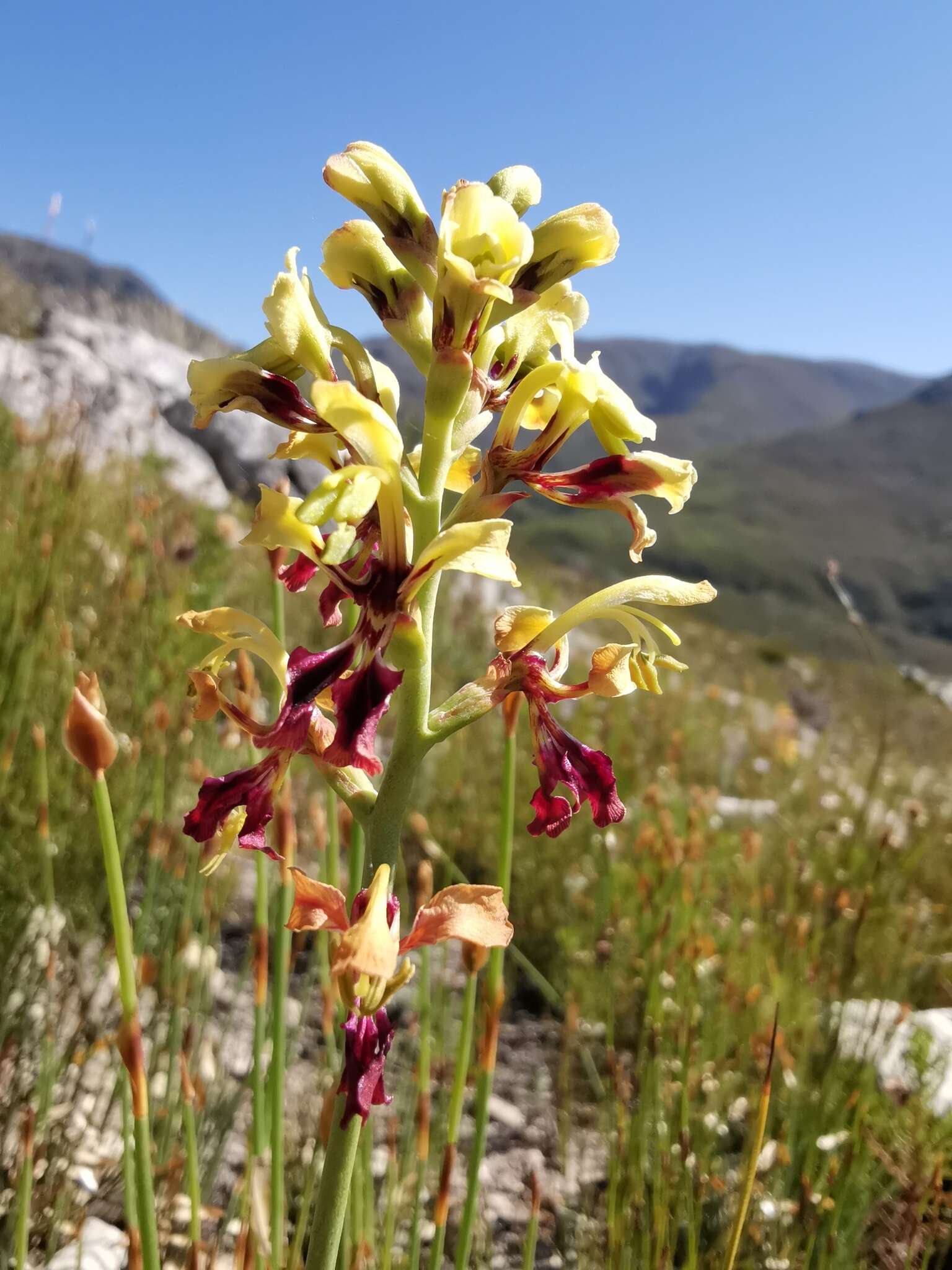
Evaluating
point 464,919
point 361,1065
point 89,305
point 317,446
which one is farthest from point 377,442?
point 89,305

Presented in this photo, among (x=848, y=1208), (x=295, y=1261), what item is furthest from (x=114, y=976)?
(x=848, y=1208)

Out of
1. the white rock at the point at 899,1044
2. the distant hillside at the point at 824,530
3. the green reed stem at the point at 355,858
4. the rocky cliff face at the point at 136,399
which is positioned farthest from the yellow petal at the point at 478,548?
the distant hillside at the point at 824,530

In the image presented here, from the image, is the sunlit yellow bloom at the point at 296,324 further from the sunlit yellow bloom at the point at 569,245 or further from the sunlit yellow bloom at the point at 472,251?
the sunlit yellow bloom at the point at 569,245

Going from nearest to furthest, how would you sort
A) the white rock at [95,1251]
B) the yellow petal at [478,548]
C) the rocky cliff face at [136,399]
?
1. the yellow petal at [478,548]
2. the white rock at [95,1251]
3. the rocky cliff face at [136,399]

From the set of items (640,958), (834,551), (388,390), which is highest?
(834,551)

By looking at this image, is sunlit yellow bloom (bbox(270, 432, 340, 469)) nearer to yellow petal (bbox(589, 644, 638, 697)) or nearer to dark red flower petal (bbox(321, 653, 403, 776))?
dark red flower petal (bbox(321, 653, 403, 776))

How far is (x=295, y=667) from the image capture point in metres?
1.04

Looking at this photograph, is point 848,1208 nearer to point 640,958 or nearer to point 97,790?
point 640,958

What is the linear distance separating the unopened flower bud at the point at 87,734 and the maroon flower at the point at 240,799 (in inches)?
4.7

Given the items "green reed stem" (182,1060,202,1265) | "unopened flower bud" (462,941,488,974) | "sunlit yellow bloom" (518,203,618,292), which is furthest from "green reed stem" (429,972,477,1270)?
"sunlit yellow bloom" (518,203,618,292)

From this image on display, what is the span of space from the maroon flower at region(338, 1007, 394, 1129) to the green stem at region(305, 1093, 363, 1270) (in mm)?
23

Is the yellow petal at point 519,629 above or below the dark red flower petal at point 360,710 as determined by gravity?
above

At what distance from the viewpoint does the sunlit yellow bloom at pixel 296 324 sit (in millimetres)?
1172

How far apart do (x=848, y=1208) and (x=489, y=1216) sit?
952 mm
